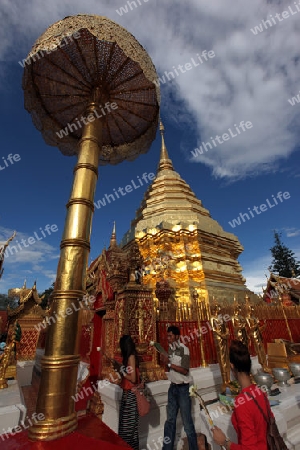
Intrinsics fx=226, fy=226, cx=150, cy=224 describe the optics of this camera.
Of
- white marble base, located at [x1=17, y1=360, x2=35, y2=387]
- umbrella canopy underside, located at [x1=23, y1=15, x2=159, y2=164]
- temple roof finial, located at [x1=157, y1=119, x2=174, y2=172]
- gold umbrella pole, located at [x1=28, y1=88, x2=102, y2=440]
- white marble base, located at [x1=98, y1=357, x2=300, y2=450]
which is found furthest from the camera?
temple roof finial, located at [x1=157, y1=119, x2=174, y2=172]

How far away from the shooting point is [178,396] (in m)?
3.50

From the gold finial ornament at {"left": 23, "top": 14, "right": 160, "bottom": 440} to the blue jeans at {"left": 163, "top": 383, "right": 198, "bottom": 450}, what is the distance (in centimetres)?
216

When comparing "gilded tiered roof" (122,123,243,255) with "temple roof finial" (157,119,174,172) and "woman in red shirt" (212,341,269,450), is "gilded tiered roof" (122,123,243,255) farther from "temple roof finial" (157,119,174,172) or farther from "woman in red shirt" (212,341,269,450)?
"woman in red shirt" (212,341,269,450)

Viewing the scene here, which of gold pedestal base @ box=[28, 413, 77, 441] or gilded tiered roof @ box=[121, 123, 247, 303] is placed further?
gilded tiered roof @ box=[121, 123, 247, 303]

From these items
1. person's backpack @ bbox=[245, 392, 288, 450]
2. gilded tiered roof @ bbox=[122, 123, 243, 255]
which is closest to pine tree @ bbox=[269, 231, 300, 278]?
gilded tiered roof @ bbox=[122, 123, 243, 255]

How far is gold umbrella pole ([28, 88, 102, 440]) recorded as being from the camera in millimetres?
1791

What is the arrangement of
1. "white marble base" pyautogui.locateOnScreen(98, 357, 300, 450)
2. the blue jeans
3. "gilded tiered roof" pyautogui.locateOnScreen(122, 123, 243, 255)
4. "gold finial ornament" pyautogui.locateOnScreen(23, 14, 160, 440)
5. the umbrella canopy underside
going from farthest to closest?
1. "gilded tiered roof" pyautogui.locateOnScreen(122, 123, 243, 255)
2. "white marble base" pyautogui.locateOnScreen(98, 357, 300, 450)
3. the blue jeans
4. the umbrella canopy underside
5. "gold finial ornament" pyautogui.locateOnScreen(23, 14, 160, 440)

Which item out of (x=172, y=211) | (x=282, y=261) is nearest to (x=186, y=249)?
(x=172, y=211)

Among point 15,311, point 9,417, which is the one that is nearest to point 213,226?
point 15,311

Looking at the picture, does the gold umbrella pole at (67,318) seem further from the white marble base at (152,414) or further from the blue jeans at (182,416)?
the white marble base at (152,414)

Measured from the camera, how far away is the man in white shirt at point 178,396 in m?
3.30

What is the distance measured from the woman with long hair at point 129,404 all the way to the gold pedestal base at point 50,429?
1.40 meters

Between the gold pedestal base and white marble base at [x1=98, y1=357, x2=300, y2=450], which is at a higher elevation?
the gold pedestal base

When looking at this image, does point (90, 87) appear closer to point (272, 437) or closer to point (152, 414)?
point (272, 437)
